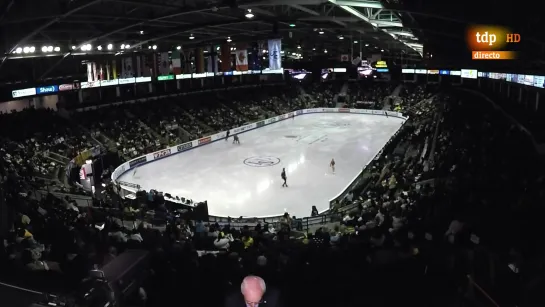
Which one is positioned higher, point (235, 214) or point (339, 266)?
point (339, 266)

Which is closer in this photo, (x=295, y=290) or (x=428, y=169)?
(x=295, y=290)

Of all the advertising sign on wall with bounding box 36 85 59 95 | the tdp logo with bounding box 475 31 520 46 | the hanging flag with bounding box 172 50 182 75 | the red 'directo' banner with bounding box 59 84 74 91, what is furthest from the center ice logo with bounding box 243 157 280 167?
the tdp logo with bounding box 475 31 520 46

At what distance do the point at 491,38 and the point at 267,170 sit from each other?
662 inches

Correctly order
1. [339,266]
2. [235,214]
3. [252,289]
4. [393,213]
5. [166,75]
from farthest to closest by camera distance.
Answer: [166,75] < [235,214] < [393,213] < [339,266] < [252,289]

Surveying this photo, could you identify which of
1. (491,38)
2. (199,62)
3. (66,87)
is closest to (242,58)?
(199,62)

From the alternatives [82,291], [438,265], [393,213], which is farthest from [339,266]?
[393,213]

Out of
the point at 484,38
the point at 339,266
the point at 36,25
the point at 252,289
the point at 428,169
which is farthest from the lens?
the point at 36,25

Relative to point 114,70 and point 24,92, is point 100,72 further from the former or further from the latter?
point 24,92

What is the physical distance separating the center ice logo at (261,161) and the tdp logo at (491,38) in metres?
17.8

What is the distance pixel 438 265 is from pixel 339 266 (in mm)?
1493

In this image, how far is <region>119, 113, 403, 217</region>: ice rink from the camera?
21547 mm

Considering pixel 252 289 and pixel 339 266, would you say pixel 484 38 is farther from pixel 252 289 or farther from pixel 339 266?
pixel 252 289

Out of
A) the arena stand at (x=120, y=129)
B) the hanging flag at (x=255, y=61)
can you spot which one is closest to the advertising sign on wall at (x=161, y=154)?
the arena stand at (x=120, y=129)

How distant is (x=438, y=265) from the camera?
6.66 metres
